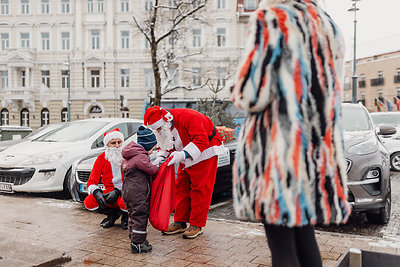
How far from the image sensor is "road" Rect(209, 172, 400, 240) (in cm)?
531

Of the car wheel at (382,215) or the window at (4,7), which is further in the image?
the window at (4,7)

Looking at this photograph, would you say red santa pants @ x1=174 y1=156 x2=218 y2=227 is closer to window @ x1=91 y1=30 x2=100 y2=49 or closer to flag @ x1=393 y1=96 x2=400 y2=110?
window @ x1=91 y1=30 x2=100 y2=49

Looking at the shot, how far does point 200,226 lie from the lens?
184 inches

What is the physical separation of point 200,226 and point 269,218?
108 inches

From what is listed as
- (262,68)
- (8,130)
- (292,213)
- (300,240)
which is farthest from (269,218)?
(8,130)

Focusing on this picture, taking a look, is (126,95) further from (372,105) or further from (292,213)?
(292,213)

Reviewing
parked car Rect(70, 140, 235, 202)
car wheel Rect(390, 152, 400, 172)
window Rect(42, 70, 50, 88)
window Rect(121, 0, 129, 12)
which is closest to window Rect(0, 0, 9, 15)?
window Rect(42, 70, 50, 88)

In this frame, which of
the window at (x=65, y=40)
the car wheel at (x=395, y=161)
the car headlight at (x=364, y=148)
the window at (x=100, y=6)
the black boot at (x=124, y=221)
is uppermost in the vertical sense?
the window at (x=100, y=6)

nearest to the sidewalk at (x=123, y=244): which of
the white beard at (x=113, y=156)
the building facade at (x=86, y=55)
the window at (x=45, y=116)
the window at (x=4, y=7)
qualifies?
the white beard at (x=113, y=156)

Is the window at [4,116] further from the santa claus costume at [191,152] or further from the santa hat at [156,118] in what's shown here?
the santa hat at [156,118]

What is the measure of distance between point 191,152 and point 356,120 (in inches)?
140

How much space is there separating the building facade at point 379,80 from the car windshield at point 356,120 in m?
46.7

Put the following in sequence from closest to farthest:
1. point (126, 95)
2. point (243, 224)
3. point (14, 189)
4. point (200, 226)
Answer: point (200, 226)
point (243, 224)
point (14, 189)
point (126, 95)

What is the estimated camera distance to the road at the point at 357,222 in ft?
17.4
